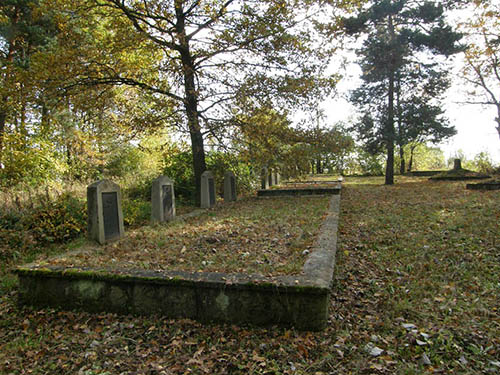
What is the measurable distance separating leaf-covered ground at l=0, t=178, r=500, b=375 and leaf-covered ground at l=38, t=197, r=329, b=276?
67 centimetres

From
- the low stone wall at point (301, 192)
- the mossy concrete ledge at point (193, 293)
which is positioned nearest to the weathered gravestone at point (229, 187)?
the low stone wall at point (301, 192)

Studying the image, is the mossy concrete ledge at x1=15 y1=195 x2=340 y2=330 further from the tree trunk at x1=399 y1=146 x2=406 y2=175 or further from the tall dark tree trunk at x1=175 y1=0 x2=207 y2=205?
the tree trunk at x1=399 y1=146 x2=406 y2=175

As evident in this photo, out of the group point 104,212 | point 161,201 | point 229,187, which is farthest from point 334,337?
point 229,187

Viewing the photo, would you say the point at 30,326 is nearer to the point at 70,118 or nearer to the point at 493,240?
the point at 493,240

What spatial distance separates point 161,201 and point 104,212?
1.88 meters

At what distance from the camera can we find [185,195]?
38.0 ft

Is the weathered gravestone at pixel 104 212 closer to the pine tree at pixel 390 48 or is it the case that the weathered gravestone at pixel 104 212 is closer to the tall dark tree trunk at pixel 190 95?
the tall dark tree trunk at pixel 190 95

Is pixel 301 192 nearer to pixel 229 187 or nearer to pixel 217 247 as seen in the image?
pixel 229 187

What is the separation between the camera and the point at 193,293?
2949mm

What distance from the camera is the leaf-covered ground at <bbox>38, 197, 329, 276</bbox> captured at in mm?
3630

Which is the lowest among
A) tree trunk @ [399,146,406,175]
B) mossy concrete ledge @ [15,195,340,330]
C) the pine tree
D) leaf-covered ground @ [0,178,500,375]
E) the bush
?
leaf-covered ground @ [0,178,500,375]

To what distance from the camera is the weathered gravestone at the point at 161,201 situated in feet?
23.2

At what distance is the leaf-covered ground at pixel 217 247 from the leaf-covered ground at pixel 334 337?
26.5 inches

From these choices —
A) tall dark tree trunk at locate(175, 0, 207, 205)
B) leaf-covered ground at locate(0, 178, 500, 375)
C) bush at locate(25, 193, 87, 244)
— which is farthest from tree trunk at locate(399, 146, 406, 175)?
bush at locate(25, 193, 87, 244)
